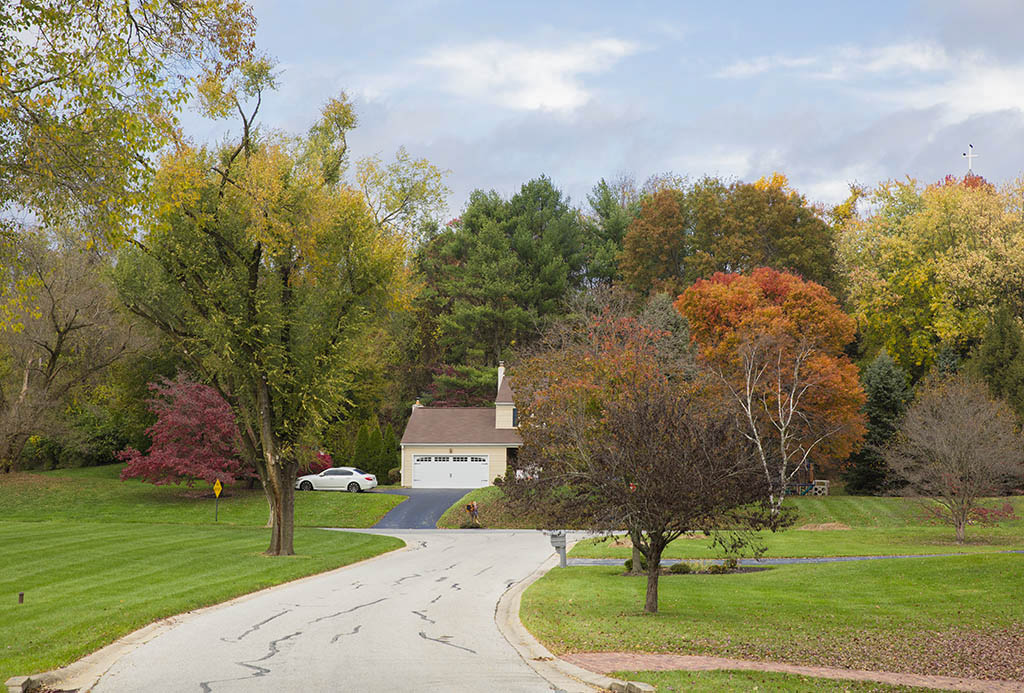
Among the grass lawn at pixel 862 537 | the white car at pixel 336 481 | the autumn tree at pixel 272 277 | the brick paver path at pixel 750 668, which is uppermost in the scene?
the autumn tree at pixel 272 277

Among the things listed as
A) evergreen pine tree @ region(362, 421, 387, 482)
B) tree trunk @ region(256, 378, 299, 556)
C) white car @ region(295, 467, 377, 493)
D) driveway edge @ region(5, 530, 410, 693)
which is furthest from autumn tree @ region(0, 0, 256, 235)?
evergreen pine tree @ region(362, 421, 387, 482)

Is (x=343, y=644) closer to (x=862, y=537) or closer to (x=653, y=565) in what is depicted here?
(x=653, y=565)

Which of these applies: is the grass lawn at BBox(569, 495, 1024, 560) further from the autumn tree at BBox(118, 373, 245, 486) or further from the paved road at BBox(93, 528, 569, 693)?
the autumn tree at BBox(118, 373, 245, 486)

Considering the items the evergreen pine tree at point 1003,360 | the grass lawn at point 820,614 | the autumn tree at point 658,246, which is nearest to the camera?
the grass lawn at point 820,614

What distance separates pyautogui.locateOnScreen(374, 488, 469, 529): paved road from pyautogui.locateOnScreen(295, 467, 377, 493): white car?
4.14ft

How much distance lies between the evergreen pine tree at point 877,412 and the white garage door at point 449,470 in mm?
20465

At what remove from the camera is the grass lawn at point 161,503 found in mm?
40281

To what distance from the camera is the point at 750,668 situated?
10.5 meters

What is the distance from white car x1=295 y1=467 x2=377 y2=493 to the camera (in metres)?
49.2

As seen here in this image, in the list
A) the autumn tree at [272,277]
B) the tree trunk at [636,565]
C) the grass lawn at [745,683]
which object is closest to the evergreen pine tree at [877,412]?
the tree trunk at [636,565]

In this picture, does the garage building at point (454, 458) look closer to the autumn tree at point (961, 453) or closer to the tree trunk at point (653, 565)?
the autumn tree at point (961, 453)

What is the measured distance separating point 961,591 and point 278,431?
16820mm

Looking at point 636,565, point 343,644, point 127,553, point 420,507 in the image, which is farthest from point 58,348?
point 343,644

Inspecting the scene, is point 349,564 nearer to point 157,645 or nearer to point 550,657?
point 157,645
